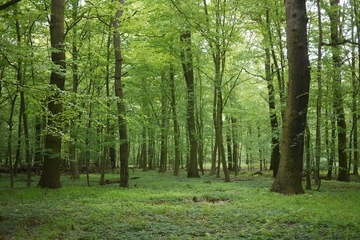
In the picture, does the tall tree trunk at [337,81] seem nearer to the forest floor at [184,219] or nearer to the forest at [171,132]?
the forest at [171,132]

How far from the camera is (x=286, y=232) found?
5.66 m

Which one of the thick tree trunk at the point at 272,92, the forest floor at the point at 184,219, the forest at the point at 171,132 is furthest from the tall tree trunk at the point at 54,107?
the thick tree trunk at the point at 272,92

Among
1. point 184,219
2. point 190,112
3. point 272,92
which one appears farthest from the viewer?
point 190,112

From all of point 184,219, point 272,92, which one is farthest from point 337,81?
point 184,219

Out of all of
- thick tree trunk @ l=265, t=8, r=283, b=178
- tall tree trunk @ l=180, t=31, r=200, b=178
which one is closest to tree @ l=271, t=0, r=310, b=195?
thick tree trunk @ l=265, t=8, r=283, b=178

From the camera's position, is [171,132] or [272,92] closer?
[272,92]

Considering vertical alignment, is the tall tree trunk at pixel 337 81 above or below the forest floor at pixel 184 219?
above

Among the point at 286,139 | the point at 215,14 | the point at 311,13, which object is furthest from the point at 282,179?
the point at 215,14

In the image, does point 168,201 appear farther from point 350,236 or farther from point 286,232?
point 350,236

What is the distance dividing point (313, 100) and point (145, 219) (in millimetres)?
9086

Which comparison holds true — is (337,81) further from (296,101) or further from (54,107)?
(54,107)

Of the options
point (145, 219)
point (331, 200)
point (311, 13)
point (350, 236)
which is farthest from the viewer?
point (311, 13)

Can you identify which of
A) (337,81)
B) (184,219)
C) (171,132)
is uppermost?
(337,81)

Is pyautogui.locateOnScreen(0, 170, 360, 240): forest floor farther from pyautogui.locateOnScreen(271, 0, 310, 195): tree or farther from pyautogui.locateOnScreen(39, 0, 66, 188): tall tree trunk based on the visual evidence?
pyautogui.locateOnScreen(39, 0, 66, 188): tall tree trunk
